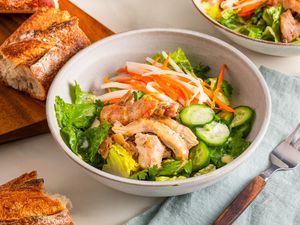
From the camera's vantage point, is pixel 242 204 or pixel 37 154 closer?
pixel 242 204

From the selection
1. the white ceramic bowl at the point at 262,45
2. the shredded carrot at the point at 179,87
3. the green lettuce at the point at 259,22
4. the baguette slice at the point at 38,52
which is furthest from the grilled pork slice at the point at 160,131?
the green lettuce at the point at 259,22

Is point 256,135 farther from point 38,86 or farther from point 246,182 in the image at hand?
point 38,86

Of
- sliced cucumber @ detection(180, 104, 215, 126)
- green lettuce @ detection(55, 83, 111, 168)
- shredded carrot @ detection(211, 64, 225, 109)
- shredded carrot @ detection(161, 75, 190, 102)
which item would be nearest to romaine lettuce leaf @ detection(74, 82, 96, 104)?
green lettuce @ detection(55, 83, 111, 168)

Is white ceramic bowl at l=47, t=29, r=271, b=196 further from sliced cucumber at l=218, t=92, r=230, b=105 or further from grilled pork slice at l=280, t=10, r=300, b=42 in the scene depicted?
grilled pork slice at l=280, t=10, r=300, b=42

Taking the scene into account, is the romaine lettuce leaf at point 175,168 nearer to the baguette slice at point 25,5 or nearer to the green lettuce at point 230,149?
the green lettuce at point 230,149

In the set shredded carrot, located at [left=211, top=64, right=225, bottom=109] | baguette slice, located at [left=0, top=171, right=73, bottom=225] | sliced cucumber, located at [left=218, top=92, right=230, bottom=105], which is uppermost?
shredded carrot, located at [left=211, top=64, right=225, bottom=109]

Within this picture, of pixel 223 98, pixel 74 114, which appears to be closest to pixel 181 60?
pixel 223 98

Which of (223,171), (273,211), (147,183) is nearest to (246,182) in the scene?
(273,211)
